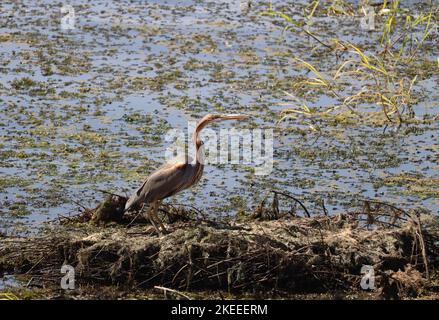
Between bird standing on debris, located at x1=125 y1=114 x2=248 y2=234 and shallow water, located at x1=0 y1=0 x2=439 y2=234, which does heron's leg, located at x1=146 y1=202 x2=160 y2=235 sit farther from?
shallow water, located at x1=0 y1=0 x2=439 y2=234

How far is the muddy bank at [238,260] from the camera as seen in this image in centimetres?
787

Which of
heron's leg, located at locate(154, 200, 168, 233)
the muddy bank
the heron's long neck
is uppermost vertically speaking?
the heron's long neck

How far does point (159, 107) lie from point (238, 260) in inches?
174

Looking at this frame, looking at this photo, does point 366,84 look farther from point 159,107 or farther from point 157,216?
point 157,216

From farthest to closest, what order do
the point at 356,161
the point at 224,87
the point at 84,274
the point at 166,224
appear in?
the point at 224,87, the point at 356,161, the point at 166,224, the point at 84,274

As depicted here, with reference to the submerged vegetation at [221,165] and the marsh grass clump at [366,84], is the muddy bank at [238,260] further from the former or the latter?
the marsh grass clump at [366,84]

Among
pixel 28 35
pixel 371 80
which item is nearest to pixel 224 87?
pixel 371 80

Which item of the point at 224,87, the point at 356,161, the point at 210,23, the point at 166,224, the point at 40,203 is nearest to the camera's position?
the point at 166,224

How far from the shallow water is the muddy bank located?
112 centimetres

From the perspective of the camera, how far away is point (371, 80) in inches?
505

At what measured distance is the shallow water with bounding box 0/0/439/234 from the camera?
10.0 m

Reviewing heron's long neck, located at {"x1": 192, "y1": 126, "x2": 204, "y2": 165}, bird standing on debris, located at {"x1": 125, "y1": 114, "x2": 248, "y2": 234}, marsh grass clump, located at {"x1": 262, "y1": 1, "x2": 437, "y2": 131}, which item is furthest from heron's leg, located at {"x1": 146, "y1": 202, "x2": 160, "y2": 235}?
marsh grass clump, located at {"x1": 262, "y1": 1, "x2": 437, "y2": 131}
